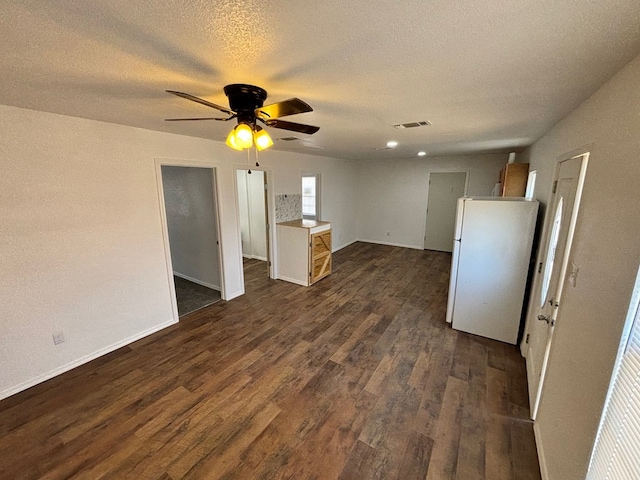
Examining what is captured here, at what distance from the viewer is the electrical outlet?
2385mm

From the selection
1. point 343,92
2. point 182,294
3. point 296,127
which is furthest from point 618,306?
point 182,294

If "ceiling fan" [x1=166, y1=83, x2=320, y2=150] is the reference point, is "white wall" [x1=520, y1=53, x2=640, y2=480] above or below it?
below

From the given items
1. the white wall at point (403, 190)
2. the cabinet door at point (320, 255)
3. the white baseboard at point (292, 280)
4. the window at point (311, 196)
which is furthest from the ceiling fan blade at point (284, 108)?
the white wall at point (403, 190)

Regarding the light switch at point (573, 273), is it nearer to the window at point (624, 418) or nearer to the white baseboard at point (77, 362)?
the window at point (624, 418)

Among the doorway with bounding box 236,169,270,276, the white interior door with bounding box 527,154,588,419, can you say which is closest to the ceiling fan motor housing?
the white interior door with bounding box 527,154,588,419

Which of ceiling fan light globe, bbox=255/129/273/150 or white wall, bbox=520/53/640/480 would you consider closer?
white wall, bbox=520/53/640/480

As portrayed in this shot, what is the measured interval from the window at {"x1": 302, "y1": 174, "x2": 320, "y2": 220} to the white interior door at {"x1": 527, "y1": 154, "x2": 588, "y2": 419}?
4.30 metres

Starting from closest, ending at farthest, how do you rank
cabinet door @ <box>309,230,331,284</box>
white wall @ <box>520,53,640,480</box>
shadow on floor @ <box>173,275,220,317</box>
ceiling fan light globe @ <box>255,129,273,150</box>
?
1. white wall @ <box>520,53,640,480</box>
2. ceiling fan light globe @ <box>255,129,273,150</box>
3. shadow on floor @ <box>173,275,220,317</box>
4. cabinet door @ <box>309,230,331,284</box>

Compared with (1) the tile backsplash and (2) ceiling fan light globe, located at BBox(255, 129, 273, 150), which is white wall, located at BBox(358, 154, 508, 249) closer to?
(1) the tile backsplash

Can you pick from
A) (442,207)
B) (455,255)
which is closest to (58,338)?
(455,255)

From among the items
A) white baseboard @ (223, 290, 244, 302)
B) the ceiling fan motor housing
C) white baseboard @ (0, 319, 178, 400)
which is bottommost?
white baseboard @ (0, 319, 178, 400)

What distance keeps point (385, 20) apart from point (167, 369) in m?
3.12

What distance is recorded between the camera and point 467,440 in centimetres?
182

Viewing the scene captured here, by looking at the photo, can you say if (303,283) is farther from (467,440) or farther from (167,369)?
(467,440)
